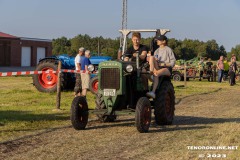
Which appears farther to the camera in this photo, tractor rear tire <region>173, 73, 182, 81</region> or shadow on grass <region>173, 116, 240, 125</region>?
tractor rear tire <region>173, 73, 182, 81</region>

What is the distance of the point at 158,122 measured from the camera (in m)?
9.48

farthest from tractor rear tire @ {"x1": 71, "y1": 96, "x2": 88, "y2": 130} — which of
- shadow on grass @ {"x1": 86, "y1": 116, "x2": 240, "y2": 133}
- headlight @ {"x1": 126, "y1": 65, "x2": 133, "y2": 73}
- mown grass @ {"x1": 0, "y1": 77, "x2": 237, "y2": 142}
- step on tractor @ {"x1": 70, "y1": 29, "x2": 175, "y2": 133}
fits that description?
headlight @ {"x1": 126, "y1": 65, "x2": 133, "y2": 73}

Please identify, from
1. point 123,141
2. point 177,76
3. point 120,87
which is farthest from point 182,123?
point 177,76

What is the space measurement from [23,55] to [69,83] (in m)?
35.5

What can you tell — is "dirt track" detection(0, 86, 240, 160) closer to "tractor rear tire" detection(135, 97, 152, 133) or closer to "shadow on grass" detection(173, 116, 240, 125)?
"shadow on grass" detection(173, 116, 240, 125)

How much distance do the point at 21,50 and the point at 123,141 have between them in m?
46.2

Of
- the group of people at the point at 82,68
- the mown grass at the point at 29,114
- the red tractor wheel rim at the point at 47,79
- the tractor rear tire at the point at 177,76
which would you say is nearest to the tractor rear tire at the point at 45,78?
the red tractor wheel rim at the point at 47,79

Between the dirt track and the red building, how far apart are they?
4168 centimetres

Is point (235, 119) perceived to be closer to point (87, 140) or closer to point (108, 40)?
point (87, 140)

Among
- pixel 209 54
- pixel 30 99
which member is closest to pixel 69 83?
pixel 30 99

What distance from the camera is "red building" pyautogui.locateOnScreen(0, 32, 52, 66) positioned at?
50375mm

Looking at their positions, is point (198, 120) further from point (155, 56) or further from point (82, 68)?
point (82, 68)

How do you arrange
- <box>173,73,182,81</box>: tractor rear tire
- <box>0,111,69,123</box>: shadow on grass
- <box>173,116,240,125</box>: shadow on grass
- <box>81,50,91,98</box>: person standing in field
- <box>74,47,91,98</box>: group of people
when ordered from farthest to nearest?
<box>173,73,182,81</box>: tractor rear tire < <box>74,47,91,98</box>: group of people < <box>81,50,91,98</box>: person standing in field < <box>0,111,69,123</box>: shadow on grass < <box>173,116,240,125</box>: shadow on grass

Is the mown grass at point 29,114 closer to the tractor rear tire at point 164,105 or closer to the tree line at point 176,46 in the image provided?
the tractor rear tire at point 164,105
